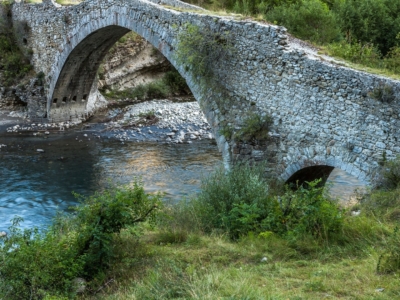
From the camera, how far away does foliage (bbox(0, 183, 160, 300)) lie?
5.48 metres

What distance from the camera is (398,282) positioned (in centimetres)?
480

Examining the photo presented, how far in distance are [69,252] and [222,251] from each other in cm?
192

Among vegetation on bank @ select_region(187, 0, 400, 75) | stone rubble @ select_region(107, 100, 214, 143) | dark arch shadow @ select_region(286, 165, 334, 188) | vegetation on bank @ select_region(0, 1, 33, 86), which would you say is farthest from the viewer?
vegetation on bank @ select_region(0, 1, 33, 86)

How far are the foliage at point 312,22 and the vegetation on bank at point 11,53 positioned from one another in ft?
37.8

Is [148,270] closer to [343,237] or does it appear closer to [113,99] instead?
[343,237]

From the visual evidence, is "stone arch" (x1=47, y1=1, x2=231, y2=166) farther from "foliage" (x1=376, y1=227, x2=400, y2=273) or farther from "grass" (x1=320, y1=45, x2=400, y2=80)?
"foliage" (x1=376, y1=227, x2=400, y2=273)

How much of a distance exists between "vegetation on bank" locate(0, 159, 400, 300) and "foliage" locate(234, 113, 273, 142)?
2303 mm

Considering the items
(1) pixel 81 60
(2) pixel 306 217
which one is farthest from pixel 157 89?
(2) pixel 306 217

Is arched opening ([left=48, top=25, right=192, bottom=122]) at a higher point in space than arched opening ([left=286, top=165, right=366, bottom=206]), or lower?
higher

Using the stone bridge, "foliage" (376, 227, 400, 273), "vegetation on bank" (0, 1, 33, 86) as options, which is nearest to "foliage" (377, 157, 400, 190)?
the stone bridge

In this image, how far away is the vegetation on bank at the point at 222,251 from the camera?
5.07 m

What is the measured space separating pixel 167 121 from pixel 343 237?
571 inches

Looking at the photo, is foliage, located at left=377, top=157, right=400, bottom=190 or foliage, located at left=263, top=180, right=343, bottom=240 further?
foliage, located at left=377, top=157, right=400, bottom=190

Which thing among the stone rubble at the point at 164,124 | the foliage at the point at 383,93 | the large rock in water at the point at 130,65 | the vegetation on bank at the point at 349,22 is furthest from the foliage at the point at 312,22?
the foliage at the point at 383,93
